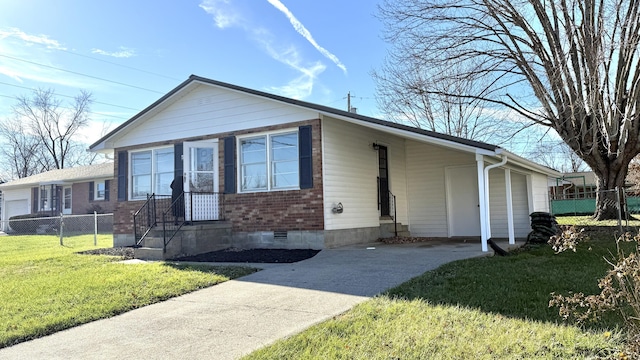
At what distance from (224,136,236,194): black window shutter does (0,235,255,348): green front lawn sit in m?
3.05

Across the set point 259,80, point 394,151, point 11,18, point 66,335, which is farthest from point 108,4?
point 66,335

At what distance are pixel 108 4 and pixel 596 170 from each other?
682 inches

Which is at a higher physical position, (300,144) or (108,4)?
(108,4)

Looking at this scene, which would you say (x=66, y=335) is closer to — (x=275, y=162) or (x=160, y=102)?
(x=275, y=162)

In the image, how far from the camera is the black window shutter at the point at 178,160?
12102 millimetres

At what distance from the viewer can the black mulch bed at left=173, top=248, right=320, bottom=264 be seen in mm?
9039

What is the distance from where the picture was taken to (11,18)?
52.5ft

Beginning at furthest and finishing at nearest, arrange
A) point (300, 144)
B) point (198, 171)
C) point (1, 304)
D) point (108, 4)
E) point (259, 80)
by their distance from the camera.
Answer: point (259, 80), point (108, 4), point (198, 171), point (300, 144), point (1, 304)

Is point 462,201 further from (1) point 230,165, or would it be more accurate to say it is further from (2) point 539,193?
(1) point 230,165

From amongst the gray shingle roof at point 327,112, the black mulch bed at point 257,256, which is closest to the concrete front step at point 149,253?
the black mulch bed at point 257,256

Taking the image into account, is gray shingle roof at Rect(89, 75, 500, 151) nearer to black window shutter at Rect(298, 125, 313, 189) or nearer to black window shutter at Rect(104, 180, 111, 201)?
black window shutter at Rect(298, 125, 313, 189)

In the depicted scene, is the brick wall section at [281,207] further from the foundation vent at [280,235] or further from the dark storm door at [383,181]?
the dark storm door at [383,181]

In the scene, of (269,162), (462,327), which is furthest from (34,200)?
(462,327)

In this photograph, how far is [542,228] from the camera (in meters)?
10.8
